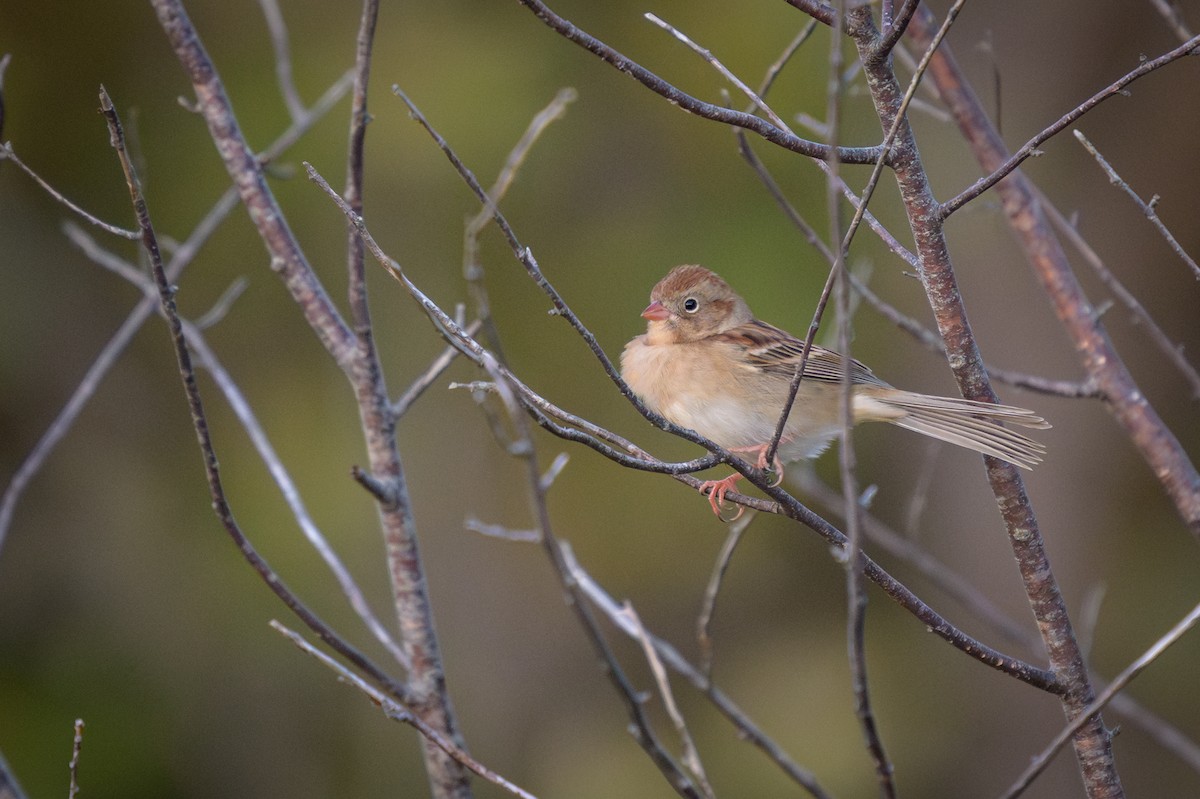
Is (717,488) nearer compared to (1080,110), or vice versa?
(1080,110)

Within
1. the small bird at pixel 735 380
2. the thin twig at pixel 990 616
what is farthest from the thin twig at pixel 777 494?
the small bird at pixel 735 380

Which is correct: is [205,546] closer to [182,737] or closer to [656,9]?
[182,737]

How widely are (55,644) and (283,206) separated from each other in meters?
3.55

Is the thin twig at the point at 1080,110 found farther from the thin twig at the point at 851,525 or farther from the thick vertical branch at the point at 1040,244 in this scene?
the thick vertical branch at the point at 1040,244

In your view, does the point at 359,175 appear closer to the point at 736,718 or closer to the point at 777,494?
the point at 777,494

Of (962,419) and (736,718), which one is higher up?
A: (962,419)

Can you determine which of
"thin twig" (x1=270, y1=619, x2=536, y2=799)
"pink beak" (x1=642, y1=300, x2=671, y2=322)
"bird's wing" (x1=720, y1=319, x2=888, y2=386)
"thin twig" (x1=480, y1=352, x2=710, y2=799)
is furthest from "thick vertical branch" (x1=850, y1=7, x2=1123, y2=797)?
"pink beak" (x1=642, y1=300, x2=671, y2=322)

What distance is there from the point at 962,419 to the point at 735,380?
0.89m

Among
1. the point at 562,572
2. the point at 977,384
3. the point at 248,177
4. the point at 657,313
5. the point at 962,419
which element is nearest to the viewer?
the point at 562,572

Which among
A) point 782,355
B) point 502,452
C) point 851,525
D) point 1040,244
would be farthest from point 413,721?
point 502,452

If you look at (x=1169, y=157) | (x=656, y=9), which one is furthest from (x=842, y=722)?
(x=656, y=9)

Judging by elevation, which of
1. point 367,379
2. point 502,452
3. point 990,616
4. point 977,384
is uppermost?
point 367,379

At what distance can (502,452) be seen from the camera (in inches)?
355

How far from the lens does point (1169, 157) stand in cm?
786
